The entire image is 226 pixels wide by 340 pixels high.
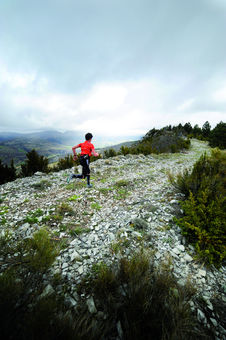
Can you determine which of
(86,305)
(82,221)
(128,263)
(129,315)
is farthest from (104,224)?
(129,315)

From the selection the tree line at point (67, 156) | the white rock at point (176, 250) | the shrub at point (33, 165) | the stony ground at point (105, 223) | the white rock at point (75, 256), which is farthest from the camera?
the shrub at point (33, 165)

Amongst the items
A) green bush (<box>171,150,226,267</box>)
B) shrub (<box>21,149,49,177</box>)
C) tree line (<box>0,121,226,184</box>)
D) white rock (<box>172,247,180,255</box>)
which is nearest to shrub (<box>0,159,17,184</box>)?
tree line (<box>0,121,226,184</box>)

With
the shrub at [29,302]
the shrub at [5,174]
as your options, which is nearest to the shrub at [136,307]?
the shrub at [29,302]

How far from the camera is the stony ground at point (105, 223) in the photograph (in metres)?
2.32

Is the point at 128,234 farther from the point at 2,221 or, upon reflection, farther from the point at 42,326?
the point at 2,221

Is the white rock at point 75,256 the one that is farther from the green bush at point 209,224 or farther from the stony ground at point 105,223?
the green bush at point 209,224

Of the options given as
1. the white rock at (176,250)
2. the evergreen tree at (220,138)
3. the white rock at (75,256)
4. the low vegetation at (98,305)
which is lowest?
the white rock at (176,250)

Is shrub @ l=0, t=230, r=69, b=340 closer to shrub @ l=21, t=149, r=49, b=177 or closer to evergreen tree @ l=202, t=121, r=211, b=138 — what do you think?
shrub @ l=21, t=149, r=49, b=177

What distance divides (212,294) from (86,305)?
203cm

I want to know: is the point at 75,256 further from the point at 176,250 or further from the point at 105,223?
the point at 176,250

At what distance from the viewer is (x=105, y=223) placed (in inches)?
145

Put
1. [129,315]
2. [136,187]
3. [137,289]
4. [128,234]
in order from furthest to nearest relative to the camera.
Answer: [136,187] → [128,234] → [137,289] → [129,315]

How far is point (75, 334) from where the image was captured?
4.16 feet

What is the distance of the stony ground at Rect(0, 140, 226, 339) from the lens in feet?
7.61
